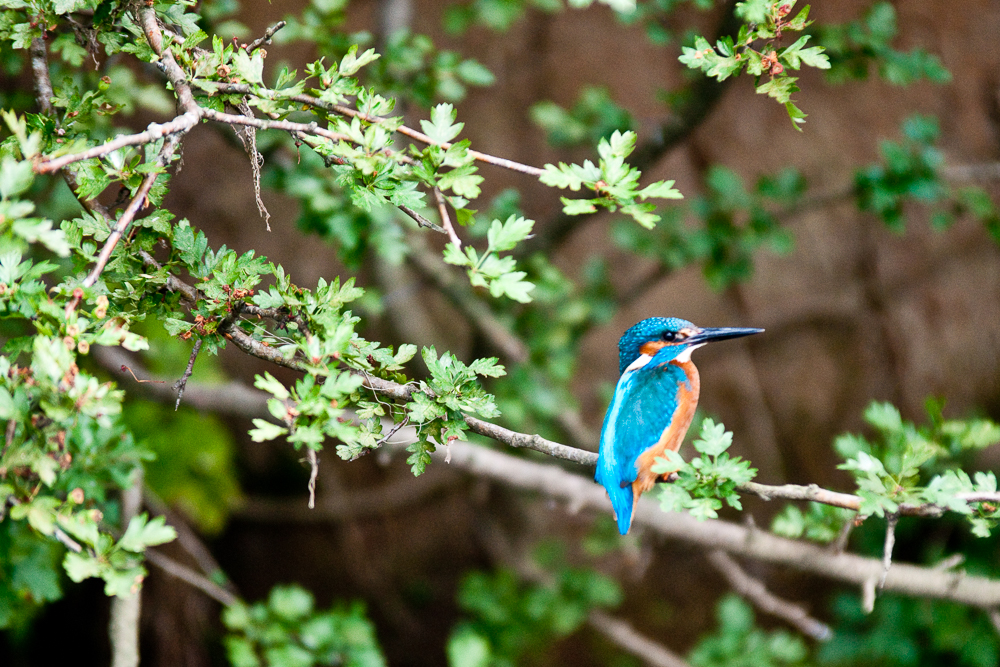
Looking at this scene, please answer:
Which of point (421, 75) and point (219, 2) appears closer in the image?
point (219, 2)

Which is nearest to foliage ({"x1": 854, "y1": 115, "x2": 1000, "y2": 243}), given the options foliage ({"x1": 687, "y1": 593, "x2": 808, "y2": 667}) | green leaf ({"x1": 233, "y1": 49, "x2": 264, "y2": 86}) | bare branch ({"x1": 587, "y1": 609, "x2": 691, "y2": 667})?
foliage ({"x1": 687, "y1": 593, "x2": 808, "y2": 667})

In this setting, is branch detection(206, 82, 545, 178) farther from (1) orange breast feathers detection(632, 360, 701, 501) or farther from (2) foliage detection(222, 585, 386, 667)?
(2) foliage detection(222, 585, 386, 667)

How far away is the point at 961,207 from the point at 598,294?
1.20 meters

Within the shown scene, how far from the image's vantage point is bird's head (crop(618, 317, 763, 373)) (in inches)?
56.7

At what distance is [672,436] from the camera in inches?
56.4

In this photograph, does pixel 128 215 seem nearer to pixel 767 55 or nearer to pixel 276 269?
pixel 276 269

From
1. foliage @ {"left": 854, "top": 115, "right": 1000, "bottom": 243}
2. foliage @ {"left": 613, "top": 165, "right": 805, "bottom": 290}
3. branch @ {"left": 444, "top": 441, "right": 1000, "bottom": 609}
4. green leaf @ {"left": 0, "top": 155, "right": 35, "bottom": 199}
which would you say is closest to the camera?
green leaf @ {"left": 0, "top": 155, "right": 35, "bottom": 199}

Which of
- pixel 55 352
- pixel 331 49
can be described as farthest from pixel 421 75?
pixel 55 352

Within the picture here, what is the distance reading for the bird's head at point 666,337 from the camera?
1439 mm

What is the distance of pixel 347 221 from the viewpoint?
179 centimetres

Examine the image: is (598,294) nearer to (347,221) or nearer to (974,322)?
(347,221)

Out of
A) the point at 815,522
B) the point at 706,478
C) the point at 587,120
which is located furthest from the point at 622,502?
the point at 587,120

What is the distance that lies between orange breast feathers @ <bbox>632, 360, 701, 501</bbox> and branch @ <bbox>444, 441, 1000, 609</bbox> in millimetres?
363

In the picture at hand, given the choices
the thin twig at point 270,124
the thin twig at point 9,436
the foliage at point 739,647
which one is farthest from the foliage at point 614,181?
the foliage at point 739,647
